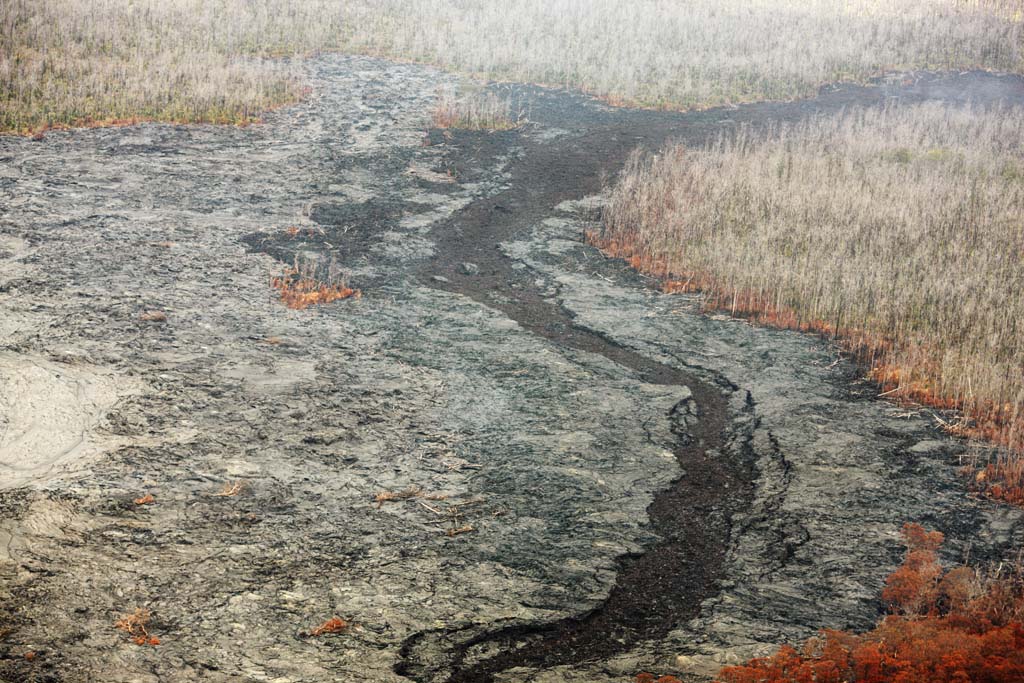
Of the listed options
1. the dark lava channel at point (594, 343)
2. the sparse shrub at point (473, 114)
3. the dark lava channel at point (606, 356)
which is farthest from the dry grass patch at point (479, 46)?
the sparse shrub at point (473, 114)

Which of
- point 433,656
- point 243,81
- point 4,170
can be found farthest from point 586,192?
point 433,656

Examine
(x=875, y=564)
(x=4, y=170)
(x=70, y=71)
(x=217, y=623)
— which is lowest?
(x=217, y=623)

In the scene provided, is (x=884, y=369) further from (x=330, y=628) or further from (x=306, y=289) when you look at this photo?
(x=306, y=289)

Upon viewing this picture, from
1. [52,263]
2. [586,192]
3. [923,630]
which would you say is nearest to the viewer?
[923,630]

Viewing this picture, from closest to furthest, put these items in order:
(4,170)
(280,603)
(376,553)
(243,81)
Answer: (280,603) → (376,553) → (4,170) → (243,81)

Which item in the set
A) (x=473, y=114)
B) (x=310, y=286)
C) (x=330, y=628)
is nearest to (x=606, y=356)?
(x=310, y=286)

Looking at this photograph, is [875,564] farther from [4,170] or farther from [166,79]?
[166,79]

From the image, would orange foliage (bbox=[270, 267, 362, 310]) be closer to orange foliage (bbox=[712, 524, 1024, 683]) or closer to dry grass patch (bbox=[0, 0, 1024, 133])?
orange foliage (bbox=[712, 524, 1024, 683])
